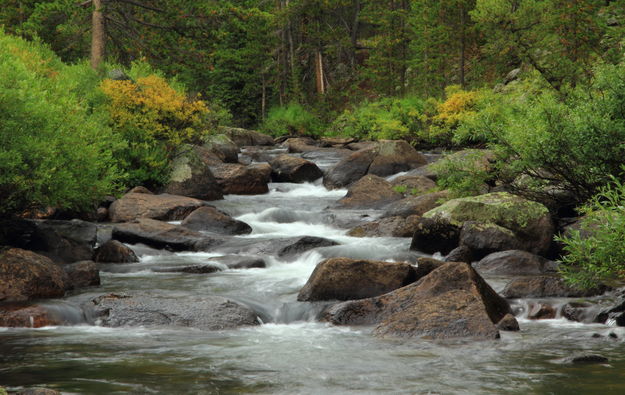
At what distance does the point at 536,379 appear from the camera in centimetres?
788

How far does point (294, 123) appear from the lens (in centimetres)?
4475

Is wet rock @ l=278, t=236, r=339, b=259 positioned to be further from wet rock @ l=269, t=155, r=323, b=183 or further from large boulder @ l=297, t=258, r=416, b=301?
wet rock @ l=269, t=155, r=323, b=183

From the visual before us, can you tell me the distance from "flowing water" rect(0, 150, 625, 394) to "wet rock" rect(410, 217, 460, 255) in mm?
2911

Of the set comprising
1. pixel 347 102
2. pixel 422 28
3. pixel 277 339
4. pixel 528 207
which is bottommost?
pixel 277 339

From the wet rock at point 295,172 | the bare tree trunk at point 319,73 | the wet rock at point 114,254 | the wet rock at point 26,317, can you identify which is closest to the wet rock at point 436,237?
the wet rock at point 114,254

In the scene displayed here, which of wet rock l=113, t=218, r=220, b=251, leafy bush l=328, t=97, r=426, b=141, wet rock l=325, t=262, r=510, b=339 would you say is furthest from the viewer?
leafy bush l=328, t=97, r=426, b=141

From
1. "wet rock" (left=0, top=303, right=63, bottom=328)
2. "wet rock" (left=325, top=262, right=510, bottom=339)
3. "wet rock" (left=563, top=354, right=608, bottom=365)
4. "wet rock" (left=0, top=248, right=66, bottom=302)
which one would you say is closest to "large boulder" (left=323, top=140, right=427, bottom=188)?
"wet rock" (left=0, top=248, right=66, bottom=302)

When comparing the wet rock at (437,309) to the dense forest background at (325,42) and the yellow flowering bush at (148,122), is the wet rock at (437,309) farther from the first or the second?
the yellow flowering bush at (148,122)

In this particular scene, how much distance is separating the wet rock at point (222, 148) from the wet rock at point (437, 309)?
18449mm

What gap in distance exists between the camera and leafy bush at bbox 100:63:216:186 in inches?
888

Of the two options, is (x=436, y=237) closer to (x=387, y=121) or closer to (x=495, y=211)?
(x=495, y=211)

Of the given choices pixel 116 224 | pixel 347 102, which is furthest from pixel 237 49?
pixel 116 224

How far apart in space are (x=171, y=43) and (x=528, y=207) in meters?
18.1

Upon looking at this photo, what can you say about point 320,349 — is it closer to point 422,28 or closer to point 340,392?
point 340,392
